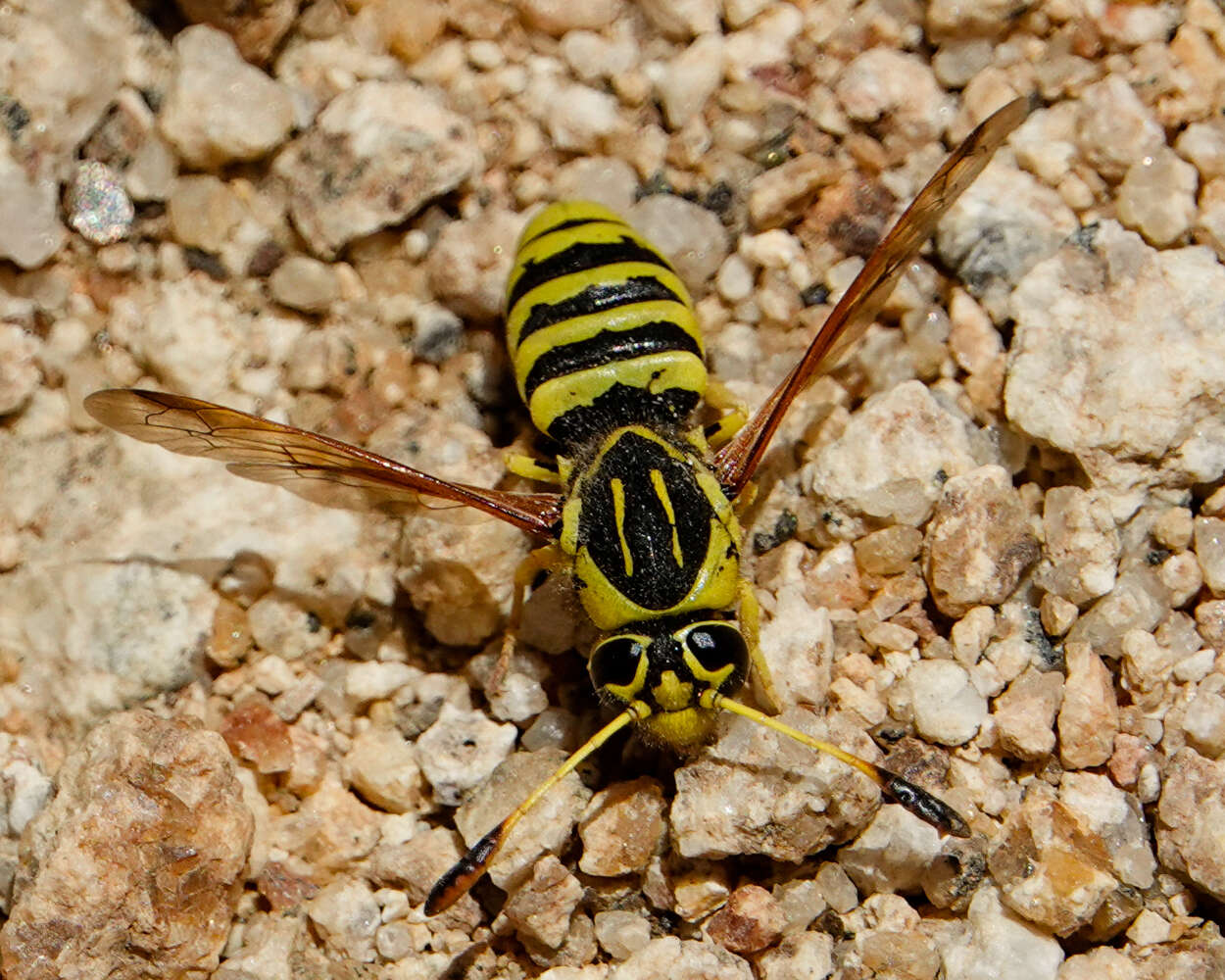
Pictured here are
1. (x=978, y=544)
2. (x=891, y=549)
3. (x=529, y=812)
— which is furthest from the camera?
(x=891, y=549)

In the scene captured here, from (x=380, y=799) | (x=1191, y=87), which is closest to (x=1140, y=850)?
(x=380, y=799)

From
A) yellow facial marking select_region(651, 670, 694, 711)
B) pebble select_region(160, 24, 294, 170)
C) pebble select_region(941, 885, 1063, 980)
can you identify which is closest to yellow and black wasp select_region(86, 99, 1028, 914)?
yellow facial marking select_region(651, 670, 694, 711)

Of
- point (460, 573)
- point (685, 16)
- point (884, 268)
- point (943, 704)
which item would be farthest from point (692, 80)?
point (943, 704)

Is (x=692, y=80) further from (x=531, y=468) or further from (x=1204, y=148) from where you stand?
(x=1204, y=148)

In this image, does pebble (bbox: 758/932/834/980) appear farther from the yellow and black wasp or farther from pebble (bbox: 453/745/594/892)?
pebble (bbox: 453/745/594/892)

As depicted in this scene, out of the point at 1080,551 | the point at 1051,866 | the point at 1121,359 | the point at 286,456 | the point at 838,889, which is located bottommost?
the point at 838,889

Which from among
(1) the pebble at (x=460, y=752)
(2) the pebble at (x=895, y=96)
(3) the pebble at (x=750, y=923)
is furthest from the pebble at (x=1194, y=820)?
(2) the pebble at (x=895, y=96)

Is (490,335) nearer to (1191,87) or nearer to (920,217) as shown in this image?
(920,217)
